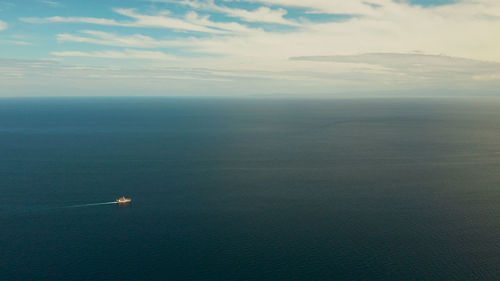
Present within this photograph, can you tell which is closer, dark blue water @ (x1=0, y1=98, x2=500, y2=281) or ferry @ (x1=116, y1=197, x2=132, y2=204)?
dark blue water @ (x1=0, y1=98, x2=500, y2=281)

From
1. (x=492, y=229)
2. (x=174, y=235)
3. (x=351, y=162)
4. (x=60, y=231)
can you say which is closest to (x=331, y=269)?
(x=174, y=235)

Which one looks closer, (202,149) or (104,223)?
(104,223)

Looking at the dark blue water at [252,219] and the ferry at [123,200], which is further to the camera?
the ferry at [123,200]

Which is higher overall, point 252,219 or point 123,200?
point 123,200

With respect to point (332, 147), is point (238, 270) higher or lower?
lower

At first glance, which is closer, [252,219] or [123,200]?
[252,219]

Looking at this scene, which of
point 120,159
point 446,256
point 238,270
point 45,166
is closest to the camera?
point 238,270

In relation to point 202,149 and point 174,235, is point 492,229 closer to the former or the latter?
point 174,235

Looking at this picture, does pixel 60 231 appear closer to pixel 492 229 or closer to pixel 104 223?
pixel 104 223

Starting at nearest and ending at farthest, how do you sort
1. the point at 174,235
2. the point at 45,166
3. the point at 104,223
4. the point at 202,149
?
the point at 174,235 → the point at 104,223 → the point at 45,166 → the point at 202,149
